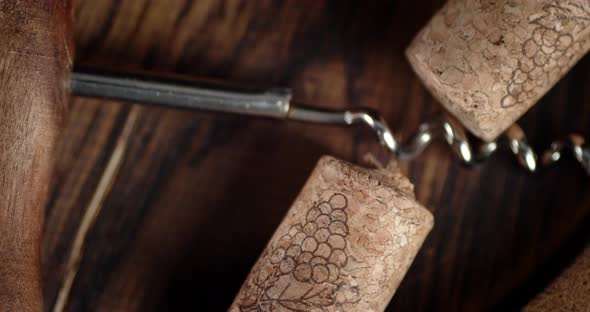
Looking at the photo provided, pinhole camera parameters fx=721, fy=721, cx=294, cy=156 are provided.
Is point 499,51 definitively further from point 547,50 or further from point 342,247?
point 342,247

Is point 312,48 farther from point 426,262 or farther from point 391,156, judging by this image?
point 426,262


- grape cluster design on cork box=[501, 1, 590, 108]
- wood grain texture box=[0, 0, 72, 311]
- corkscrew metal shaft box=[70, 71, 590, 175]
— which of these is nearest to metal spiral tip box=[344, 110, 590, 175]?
corkscrew metal shaft box=[70, 71, 590, 175]

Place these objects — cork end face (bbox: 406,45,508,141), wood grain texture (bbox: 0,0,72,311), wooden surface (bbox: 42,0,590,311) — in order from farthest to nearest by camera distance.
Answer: wooden surface (bbox: 42,0,590,311)
cork end face (bbox: 406,45,508,141)
wood grain texture (bbox: 0,0,72,311)

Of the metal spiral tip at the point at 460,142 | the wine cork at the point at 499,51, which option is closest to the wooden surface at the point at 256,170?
the metal spiral tip at the point at 460,142

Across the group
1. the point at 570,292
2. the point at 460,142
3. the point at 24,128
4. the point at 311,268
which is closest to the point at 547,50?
the point at 460,142

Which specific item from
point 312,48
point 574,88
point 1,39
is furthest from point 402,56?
point 1,39

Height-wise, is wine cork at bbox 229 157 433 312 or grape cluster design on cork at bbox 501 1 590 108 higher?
grape cluster design on cork at bbox 501 1 590 108

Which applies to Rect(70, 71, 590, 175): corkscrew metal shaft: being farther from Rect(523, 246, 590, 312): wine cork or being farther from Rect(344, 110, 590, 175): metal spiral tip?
Rect(523, 246, 590, 312): wine cork
